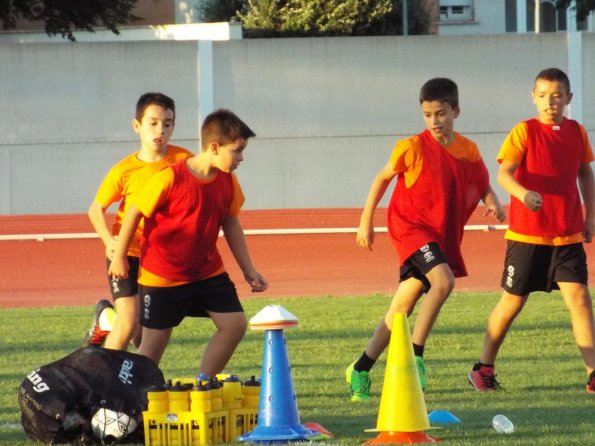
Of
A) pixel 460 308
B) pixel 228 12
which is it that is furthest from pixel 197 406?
pixel 228 12

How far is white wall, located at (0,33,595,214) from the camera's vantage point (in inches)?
1196

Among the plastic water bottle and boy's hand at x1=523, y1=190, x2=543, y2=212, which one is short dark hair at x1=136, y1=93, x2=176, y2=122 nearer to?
boy's hand at x1=523, y1=190, x2=543, y2=212

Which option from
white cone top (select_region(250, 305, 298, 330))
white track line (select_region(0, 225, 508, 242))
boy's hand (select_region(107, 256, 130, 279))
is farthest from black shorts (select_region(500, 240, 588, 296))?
white track line (select_region(0, 225, 508, 242))

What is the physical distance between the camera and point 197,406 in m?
6.05

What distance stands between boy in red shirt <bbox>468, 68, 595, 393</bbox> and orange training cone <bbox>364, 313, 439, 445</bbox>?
192 cm

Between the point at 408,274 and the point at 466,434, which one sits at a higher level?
the point at 408,274

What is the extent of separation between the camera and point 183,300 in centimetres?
724

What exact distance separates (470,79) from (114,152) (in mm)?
8402

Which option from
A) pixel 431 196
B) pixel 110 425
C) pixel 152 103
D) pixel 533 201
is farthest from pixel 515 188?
pixel 110 425

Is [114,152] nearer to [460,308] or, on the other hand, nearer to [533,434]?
[460,308]

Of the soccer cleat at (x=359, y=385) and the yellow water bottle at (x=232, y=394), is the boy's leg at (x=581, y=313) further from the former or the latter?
the yellow water bottle at (x=232, y=394)

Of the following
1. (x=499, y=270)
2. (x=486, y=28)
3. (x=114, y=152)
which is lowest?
Answer: (x=499, y=270)

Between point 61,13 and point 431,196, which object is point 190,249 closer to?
point 431,196

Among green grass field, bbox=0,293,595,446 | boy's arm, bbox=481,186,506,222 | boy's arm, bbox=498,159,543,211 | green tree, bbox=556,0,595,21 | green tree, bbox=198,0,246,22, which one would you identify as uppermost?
green tree, bbox=198,0,246,22
